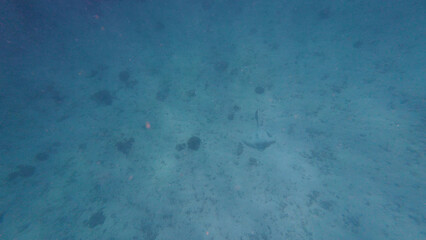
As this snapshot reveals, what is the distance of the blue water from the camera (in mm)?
8258

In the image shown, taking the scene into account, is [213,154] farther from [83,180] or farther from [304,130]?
[83,180]

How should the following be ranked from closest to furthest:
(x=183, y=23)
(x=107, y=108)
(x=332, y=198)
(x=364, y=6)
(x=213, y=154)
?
(x=332, y=198), (x=213, y=154), (x=107, y=108), (x=364, y=6), (x=183, y=23)

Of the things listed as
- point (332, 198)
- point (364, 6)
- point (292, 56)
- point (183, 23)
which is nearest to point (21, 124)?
point (183, 23)

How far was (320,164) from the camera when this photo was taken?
30.5 feet

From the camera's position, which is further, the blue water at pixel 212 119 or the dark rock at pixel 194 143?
the dark rock at pixel 194 143

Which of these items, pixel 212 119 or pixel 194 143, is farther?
pixel 212 119

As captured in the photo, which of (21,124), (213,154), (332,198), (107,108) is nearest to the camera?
(332,198)

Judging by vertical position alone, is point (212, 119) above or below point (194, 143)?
above

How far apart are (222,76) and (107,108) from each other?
31.2ft

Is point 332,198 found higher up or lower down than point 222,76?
lower down

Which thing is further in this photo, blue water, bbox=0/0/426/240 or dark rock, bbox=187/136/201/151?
dark rock, bbox=187/136/201/151

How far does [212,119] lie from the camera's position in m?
11.4

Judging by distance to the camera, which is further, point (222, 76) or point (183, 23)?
point (183, 23)

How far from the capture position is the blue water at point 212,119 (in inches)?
325
